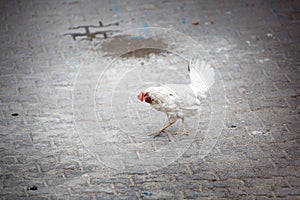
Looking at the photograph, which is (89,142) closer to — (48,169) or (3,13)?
(48,169)

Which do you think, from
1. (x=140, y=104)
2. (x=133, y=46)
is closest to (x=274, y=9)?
(x=133, y=46)

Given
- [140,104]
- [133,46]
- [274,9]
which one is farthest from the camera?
[274,9]

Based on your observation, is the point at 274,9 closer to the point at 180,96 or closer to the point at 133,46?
the point at 133,46

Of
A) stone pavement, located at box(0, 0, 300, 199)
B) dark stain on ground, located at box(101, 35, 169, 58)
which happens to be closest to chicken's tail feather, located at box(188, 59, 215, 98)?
stone pavement, located at box(0, 0, 300, 199)

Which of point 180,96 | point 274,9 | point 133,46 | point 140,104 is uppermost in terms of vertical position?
point 274,9

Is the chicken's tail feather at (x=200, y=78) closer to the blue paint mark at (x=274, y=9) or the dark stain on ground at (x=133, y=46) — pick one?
the dark stain on ground at (x=133, y=46)

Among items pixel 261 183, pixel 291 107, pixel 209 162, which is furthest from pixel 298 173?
pixel 291 107

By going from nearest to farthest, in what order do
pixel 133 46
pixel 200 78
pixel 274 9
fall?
pixel 200 78 → pixel 133 46 → pixel 274 9

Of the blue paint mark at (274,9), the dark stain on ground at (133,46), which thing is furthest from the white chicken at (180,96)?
the blue paint mark at (274,9)
